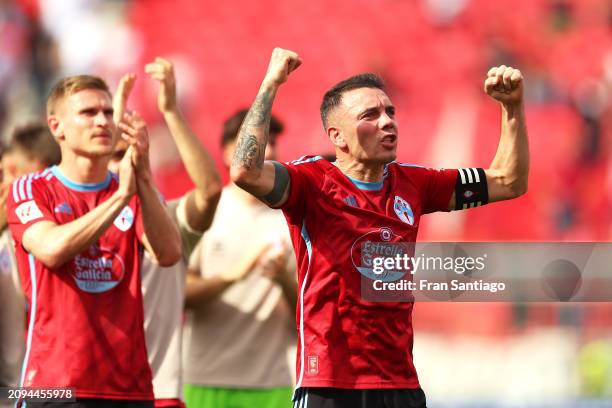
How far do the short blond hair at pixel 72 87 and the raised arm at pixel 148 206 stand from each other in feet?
1.44

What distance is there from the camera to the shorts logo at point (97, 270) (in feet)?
16.7

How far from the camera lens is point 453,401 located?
42.3ft

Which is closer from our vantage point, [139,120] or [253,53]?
[139,120]

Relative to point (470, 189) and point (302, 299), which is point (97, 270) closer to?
point (302, 299)

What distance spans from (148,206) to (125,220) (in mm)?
230

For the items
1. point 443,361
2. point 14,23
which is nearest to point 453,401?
point 443,361

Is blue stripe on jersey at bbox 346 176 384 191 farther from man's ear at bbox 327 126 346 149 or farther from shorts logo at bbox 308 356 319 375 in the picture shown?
shorts logo at bbox 308 356 319 375

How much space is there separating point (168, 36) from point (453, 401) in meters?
8.94

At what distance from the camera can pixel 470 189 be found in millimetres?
4930

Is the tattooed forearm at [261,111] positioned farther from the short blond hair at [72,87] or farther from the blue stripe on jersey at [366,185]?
the short blond hair at [72,87]

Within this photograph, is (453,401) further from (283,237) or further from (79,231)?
(79,231)

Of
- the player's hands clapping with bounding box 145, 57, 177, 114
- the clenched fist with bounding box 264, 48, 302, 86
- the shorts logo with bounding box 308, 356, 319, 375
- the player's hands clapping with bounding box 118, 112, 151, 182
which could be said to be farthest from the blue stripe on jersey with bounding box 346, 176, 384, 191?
the player's hands clapping with bounding box 145, 57, 177, 114

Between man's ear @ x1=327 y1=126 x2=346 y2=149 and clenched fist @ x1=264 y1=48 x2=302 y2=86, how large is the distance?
0.37m

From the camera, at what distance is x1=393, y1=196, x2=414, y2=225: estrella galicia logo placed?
15.3 ft
